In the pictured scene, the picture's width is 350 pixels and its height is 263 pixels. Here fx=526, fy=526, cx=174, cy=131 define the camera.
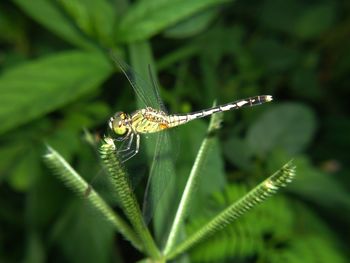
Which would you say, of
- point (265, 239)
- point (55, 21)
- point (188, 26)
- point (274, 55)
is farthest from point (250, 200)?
point (274, 55)

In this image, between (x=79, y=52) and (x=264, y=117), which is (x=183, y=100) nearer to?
(x=264, y=117)

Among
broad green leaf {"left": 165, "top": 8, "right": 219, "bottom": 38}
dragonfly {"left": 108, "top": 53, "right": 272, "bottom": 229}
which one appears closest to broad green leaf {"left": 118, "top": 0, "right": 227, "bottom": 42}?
broad green leaf {"left": 165, "top": 8, "right": 219, "bottom": 38}

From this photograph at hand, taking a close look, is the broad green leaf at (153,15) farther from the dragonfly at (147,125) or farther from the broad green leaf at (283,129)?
the broad green leaf at (283,129)

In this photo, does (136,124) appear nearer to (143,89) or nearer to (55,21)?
(143,89)

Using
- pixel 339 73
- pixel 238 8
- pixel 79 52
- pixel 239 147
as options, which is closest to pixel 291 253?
pixel 239 147

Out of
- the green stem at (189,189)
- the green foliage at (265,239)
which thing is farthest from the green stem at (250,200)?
the green foliage at (265,239)

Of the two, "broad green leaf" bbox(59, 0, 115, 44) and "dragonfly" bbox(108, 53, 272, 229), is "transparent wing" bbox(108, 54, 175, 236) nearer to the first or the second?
"dragonfly" bbox(108, 53, 272, 229)

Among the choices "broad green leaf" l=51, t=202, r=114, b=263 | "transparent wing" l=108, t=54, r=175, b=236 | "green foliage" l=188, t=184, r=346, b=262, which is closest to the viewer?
"transparent wing" l=108, t=54, r=175, b=236
